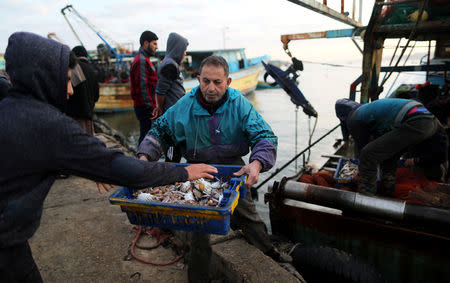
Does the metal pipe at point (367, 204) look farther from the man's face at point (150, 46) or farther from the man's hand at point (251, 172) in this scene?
the man's face at point (150, 46)

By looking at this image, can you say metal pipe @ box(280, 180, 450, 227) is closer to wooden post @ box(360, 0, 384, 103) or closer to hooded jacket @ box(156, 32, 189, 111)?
hooded jacket @ box(156, 32, 189, 111)

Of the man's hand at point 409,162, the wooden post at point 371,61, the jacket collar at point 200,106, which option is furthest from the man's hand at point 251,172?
the wooden post at point 371,61

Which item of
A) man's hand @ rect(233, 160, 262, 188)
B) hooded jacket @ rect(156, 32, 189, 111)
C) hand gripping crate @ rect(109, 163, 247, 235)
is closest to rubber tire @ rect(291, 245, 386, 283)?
man's hand @ rect(233, 160, 262, 188)

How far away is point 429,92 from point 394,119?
3.10m

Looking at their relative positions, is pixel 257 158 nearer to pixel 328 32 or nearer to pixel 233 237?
pixel 233 237

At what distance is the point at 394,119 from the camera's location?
3832mm

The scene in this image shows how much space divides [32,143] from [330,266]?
11.6 ft

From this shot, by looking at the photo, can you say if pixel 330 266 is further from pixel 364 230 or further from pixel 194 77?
pixel 194 77

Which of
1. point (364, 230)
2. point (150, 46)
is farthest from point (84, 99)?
point (364, 230)

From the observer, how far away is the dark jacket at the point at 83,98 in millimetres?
4709

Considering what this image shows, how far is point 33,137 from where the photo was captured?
135 centimetres

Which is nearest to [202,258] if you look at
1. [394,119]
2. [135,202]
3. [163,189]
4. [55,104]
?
[163,189]

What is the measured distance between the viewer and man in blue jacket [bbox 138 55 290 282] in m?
2.53

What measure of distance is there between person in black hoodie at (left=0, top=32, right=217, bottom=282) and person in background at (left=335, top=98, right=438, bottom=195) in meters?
3.52
